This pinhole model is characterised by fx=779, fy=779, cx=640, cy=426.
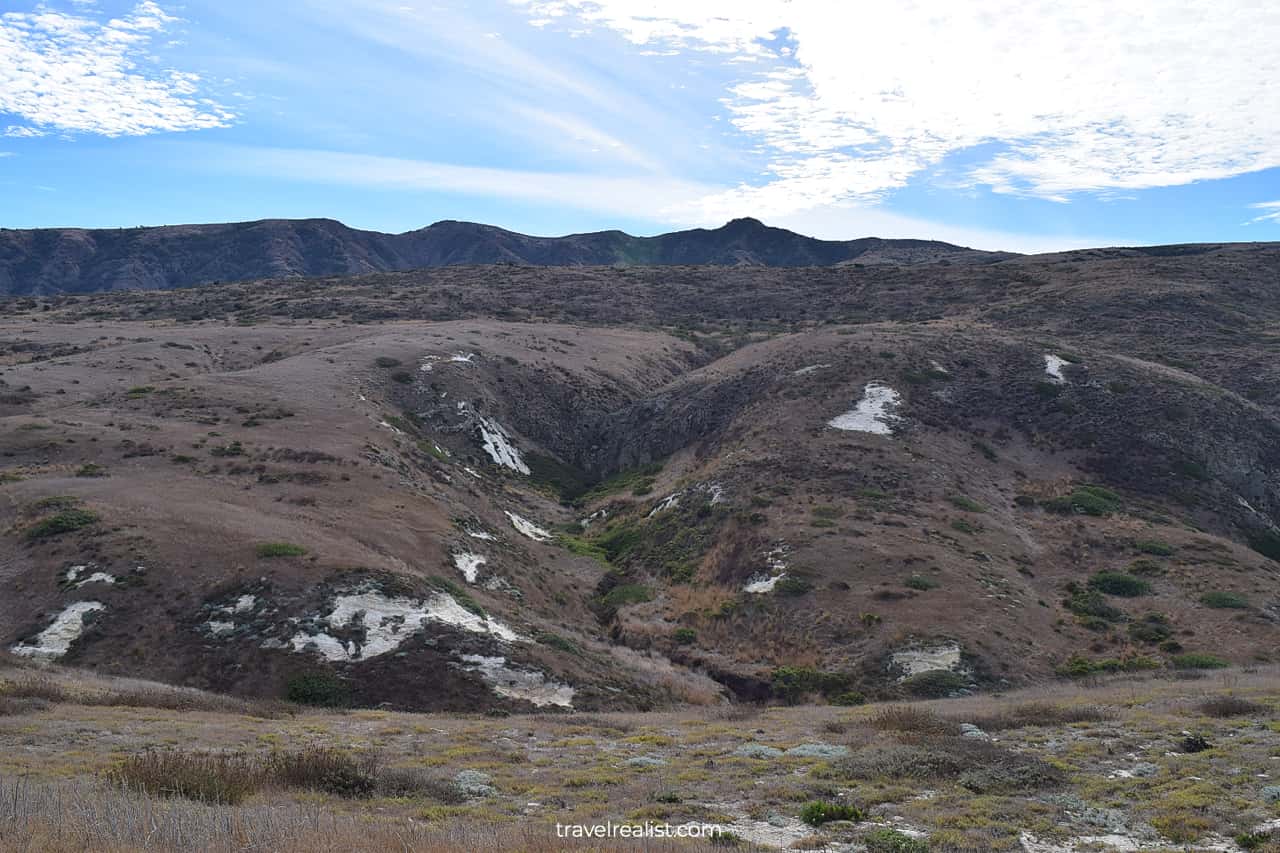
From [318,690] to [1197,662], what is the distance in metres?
32.0

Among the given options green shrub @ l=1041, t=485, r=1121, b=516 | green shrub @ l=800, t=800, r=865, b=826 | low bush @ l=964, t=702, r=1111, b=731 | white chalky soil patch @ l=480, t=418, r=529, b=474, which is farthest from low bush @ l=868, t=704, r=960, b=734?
white chalky soil patch @ l=480, t=418, r=529, b=474

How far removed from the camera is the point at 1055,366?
2525 inches

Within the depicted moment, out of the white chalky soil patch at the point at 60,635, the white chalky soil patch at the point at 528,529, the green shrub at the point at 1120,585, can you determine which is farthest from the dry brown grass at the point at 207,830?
the white chalky soil patch at the point at 528,529

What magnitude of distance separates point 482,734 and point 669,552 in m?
25.9

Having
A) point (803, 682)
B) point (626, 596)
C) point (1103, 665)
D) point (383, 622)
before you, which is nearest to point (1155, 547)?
point (1103, 665)

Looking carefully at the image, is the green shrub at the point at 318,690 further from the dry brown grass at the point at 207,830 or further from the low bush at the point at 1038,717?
the low bush at the point at 1038,717

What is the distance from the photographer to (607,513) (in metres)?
53.1

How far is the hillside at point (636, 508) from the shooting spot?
2673cm

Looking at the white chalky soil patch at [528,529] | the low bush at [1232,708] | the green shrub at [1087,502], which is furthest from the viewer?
the white chalky soil patch at [528,529]

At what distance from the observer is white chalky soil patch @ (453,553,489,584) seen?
34750mm

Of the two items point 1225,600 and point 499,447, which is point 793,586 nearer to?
point 1225,600

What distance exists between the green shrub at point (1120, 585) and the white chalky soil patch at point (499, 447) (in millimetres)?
37732

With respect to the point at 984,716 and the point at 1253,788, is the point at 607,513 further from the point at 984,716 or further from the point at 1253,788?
the point at 1253,788

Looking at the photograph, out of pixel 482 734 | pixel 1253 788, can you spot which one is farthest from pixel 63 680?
pixel 1253 788
